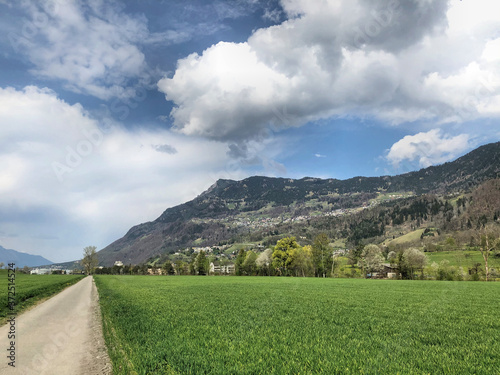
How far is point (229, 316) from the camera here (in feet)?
56.3

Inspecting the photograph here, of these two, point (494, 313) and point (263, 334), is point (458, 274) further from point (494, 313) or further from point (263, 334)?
point (263, 334)

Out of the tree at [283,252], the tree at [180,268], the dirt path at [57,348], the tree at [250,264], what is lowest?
the tree at [180,268]

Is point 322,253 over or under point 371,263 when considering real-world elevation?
over

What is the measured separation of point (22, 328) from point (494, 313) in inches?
1186

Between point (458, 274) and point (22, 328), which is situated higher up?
point (22, 328)

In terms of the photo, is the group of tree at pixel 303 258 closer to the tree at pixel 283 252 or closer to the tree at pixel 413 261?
the tree at pixel 283 252

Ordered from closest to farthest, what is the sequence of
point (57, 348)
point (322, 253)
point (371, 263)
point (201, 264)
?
point (57, 348) → point (322, 253) → point (371, 263) → point (201, 264)

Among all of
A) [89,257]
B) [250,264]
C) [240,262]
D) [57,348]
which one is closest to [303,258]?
[250,264]

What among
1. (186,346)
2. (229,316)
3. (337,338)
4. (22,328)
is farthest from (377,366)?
(22,328)

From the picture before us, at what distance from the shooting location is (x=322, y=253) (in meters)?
103

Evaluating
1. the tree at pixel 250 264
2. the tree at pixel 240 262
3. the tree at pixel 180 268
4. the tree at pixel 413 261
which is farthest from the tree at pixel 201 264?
the tree at pixel 413 261

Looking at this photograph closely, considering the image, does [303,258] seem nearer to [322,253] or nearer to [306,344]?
[322,253]

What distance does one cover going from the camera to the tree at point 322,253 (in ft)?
339

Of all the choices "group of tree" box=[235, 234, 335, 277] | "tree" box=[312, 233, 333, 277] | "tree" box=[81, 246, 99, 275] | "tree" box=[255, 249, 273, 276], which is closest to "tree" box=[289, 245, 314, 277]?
"group of tree" box=[235, 234, 335, 277]
